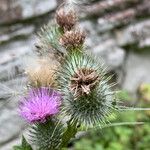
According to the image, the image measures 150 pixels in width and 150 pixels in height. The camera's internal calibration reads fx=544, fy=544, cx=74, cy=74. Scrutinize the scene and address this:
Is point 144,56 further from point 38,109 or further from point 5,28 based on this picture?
point 38,109

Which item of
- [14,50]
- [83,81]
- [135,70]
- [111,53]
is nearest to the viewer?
[83,81]

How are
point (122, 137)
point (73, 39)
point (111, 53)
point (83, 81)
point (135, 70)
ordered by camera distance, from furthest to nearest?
point (135, 70) → point (111, 53) → point (122, 137) → point (73, 39) → point (83, 81)

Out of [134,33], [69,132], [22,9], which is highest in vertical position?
[22,9]

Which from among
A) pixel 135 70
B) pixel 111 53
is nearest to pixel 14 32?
pixel 111 53

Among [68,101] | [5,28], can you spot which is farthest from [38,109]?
[5,28]

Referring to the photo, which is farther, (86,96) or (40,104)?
(40,104)

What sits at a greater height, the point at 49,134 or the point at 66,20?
the point at 66,20

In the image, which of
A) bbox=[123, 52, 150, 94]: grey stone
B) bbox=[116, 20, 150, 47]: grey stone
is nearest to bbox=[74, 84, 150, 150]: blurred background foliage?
bbox=[123, 52, 150, 94]: grey stone

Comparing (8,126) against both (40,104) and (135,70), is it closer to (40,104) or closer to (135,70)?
(135,70)
